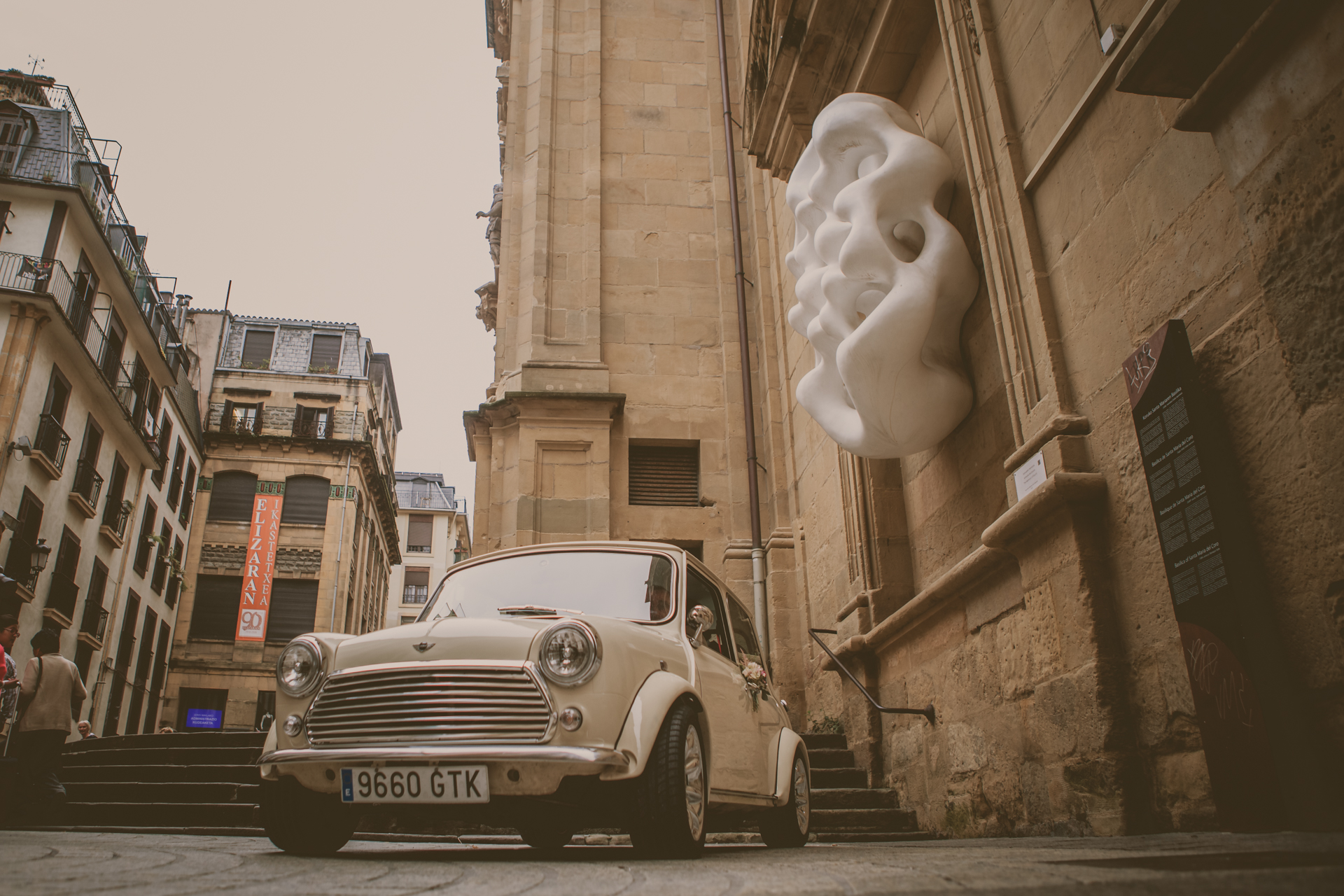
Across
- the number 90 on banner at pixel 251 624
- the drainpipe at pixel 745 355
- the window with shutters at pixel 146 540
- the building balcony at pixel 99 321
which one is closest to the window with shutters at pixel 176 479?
the window with shutters at pixel 146 540

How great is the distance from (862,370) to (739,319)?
7103mm

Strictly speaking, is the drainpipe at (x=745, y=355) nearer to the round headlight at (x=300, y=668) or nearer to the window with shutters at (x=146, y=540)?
the round headlight at (x=300, y=668)

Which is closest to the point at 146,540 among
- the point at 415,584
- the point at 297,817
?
the point at 297,817

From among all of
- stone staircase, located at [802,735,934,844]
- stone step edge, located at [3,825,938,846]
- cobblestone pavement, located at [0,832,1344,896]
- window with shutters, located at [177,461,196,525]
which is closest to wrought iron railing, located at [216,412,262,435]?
window with shutters, located at [177,461,196,525]

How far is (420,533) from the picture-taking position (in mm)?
57562

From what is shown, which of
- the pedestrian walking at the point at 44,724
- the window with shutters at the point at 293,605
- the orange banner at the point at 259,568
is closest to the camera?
the pedestrian walking at the point at 44,724

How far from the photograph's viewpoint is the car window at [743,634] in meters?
5.50

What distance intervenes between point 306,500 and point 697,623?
1312 inches

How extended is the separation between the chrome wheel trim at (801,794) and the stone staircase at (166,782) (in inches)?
138

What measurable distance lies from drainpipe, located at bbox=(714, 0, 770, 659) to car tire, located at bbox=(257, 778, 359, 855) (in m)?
7.09

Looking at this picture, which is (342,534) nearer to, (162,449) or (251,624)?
(251,624)

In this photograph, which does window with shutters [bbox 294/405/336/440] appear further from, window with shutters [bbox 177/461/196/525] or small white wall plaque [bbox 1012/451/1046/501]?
small white wall plaque [bbox 1012/451/1046/501]

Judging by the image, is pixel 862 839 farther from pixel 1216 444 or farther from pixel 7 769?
pixel 7 769

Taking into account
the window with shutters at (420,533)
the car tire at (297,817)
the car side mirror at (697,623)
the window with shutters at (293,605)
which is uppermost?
the window with shutters at (420,533)
